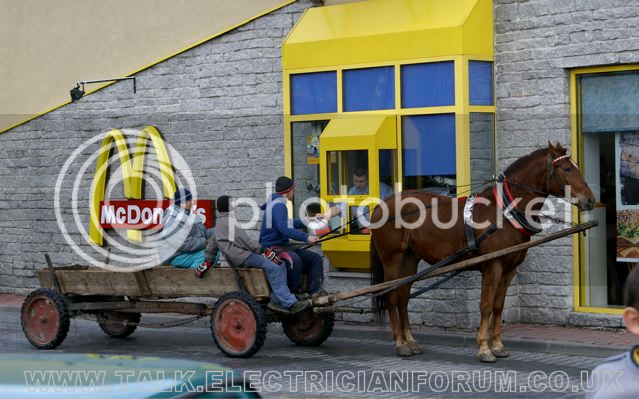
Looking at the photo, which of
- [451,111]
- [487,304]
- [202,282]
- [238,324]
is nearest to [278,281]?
[238,324]

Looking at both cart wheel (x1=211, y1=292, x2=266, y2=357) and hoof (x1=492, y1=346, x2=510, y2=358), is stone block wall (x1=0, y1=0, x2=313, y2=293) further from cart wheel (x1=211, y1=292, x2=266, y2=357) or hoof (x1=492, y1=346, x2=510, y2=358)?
hoof (x1=492, y1=346, x2=510, y2=358)

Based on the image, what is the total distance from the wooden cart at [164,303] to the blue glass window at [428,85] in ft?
10.0

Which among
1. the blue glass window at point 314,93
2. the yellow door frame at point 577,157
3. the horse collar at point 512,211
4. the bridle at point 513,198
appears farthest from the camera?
the blue glass window at point 314,93

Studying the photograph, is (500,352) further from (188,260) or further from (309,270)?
(188,260)

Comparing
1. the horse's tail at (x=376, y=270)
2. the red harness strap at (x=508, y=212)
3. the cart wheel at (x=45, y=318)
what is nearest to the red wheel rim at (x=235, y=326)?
the horse's tail at (x=376, y=270)

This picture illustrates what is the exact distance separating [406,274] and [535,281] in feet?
7.21

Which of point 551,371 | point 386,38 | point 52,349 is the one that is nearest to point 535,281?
point 551,371

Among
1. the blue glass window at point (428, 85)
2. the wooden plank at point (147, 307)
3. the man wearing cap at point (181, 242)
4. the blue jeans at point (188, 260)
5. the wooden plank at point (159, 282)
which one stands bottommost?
the wooden plank at point (147, 307)

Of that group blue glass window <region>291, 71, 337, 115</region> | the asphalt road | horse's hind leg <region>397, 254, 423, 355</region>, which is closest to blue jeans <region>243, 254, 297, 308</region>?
the asphalt road

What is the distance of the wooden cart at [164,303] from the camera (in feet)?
37.2

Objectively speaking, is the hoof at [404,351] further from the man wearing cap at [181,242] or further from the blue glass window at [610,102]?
the blue glass window at [610,102]

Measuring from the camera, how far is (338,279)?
14.0 metres

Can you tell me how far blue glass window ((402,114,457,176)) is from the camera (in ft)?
42.8

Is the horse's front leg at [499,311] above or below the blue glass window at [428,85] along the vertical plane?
below
